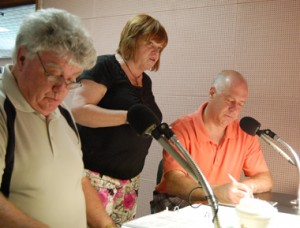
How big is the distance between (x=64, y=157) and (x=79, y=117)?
1.88 ft

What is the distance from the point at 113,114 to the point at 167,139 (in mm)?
788

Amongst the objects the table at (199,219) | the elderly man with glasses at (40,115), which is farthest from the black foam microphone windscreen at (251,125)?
the elderly man with glasses at (40,115)

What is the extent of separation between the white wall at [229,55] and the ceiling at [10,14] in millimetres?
1094

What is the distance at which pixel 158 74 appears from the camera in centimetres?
308

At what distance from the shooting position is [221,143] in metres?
2.12

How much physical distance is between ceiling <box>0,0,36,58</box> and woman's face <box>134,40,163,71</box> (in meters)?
2.16

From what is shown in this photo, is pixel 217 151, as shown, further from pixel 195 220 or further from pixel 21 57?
pixel 21 57

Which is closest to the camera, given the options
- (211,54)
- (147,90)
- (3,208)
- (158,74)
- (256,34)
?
(3,208)

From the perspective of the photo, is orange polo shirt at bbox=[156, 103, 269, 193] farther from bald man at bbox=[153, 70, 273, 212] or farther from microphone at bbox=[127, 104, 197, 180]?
microphone at bbox=[127, 104, 197, 180]

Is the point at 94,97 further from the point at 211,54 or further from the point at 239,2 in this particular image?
the point at 239,2

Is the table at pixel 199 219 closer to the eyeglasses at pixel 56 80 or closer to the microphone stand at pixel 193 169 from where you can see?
the microphone stand at pixel 193 169

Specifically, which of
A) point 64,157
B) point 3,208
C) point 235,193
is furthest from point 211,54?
point 3,208

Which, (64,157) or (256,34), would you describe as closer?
(64,157)

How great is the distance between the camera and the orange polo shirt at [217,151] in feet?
6.77
